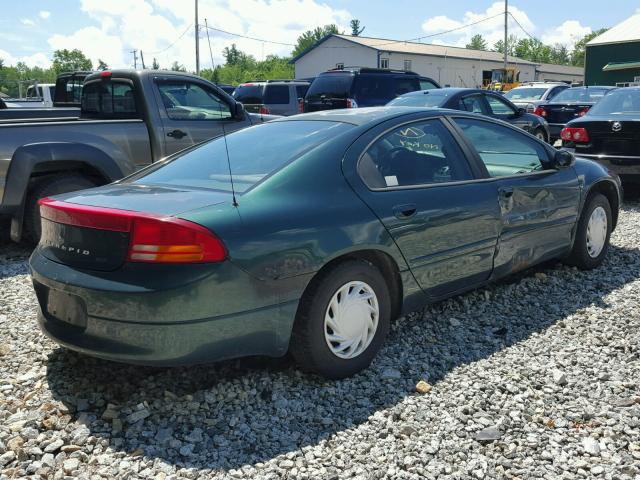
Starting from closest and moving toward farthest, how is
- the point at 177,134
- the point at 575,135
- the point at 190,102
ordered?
1. the point at 177,134
2. the point at 190,102
3. the point at 575,135

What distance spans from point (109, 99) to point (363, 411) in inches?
223

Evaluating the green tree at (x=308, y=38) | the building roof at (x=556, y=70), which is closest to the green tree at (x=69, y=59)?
the green tree at (x=308, y=38)

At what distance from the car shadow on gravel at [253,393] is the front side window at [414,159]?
1022 mm

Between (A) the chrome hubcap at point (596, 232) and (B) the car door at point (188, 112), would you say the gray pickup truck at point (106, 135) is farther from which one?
(A) the chrome hubcap at point (596, 232)

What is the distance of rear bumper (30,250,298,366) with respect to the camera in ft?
9.73

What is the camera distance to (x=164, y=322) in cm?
297

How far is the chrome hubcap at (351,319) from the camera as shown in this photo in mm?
3490

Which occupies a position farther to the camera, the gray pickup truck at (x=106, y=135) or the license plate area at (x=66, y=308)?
the gray pickup truck at (x=106, y=135)

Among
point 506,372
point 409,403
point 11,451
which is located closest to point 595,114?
point 506,372

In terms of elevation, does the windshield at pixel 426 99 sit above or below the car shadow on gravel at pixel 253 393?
above

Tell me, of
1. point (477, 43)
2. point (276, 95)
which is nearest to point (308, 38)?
point (477, 43)

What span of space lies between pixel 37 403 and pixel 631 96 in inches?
339

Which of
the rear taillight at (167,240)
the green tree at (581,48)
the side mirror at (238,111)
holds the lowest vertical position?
the rear taillight at (167,240)

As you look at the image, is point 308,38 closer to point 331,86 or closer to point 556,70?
point 556,70
